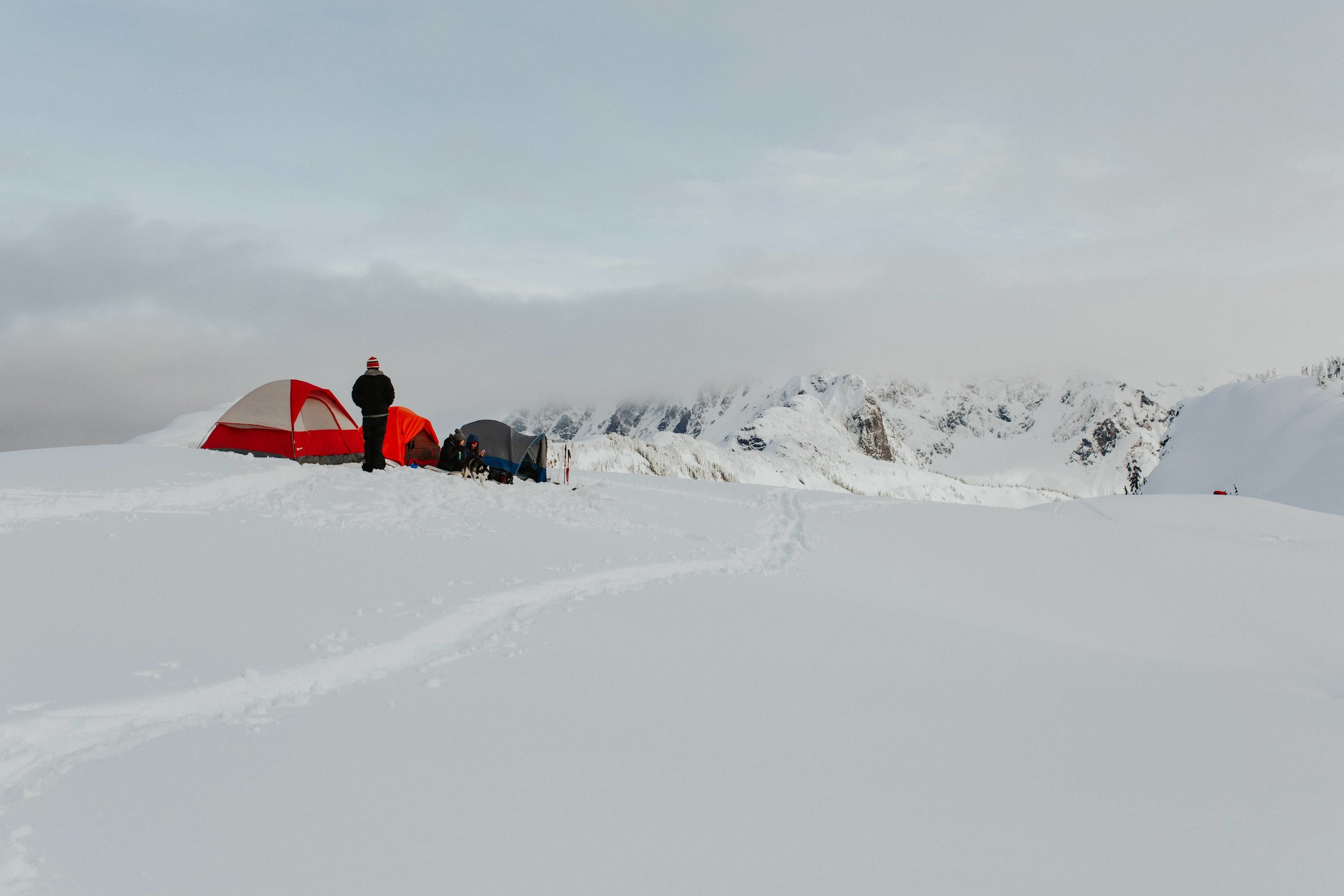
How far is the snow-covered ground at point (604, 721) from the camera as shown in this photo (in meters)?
4.12

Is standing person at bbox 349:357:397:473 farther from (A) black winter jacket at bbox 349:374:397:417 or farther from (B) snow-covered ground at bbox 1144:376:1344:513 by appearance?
(B) snow-covered ground at bbox 1144:376:1344:513

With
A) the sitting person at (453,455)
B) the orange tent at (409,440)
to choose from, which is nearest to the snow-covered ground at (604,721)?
the sitting person at (453,455)

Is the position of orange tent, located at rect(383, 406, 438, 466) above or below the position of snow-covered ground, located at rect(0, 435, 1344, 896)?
above

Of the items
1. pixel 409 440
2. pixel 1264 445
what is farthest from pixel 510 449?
pixel 1264 445

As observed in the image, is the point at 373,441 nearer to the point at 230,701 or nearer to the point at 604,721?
the point at 230,701

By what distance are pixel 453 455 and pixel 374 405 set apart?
307 cm

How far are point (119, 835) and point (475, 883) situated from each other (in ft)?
7.04

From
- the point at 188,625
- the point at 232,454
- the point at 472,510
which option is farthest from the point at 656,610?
the point at 232,454

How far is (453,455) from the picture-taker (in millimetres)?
19969

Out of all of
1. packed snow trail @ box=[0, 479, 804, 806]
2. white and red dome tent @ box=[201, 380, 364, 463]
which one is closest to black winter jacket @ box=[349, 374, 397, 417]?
Result: white and red dome tent @ box=[201, 380, 364, 463]

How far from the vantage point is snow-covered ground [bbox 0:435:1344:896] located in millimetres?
4121

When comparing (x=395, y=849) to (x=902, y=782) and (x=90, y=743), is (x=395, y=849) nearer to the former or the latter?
(x=90, y=743)

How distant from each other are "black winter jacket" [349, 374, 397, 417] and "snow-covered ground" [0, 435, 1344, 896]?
4706mm

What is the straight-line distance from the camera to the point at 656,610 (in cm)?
921
